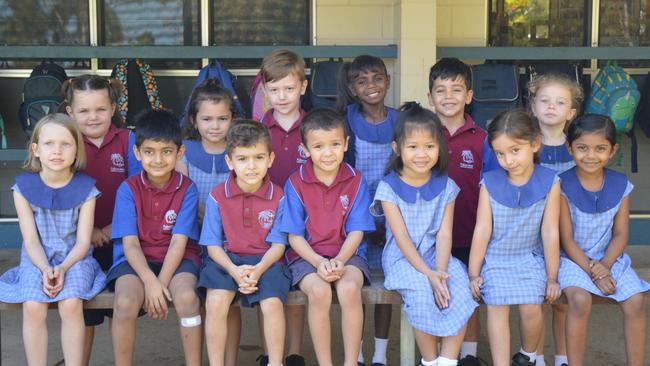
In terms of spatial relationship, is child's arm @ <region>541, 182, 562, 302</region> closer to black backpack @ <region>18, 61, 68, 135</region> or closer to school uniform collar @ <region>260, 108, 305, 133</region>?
school uniform collar @ <region>260, 108, 305, 133</region>

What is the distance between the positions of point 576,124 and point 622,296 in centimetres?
72

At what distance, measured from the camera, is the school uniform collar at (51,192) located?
11.6 feet

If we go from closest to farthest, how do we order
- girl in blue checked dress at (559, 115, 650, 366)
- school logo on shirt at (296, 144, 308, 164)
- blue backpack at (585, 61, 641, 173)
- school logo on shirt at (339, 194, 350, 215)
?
girl in blue checked dress at (559, 115, 650, 366) < school logo on shirt at (339, 194, 350, 215) < school logo on shirt at (296, 144, 308, 164) < blue backpack at (585, 61, 641, 173)

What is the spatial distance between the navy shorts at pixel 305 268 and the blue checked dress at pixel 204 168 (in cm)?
59

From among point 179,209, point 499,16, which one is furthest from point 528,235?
point 499,16

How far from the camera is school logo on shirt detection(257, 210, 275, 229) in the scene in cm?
354

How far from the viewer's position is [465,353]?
3818 mm

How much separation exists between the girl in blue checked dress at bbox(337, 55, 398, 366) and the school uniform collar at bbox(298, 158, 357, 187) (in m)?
0.31

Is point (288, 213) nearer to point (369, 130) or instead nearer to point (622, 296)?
point (369, 130)

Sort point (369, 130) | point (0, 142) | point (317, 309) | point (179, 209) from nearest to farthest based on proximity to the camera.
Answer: point (317, 309) < point (179, 209) < point (369, 130) < point (0, 142)

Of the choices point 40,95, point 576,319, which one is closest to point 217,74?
point 40,95

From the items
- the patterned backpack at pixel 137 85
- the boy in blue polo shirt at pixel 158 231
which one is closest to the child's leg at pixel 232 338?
the boy in blue polo shirt at pixel 158 231

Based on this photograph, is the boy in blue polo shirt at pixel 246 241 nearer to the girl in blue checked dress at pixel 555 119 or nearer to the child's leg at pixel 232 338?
the child's leg at pixel 232 338

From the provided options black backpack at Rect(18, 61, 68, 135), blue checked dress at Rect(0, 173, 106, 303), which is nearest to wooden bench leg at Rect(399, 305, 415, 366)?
blue checked dress at Rect(0, 173, 106, 303)
